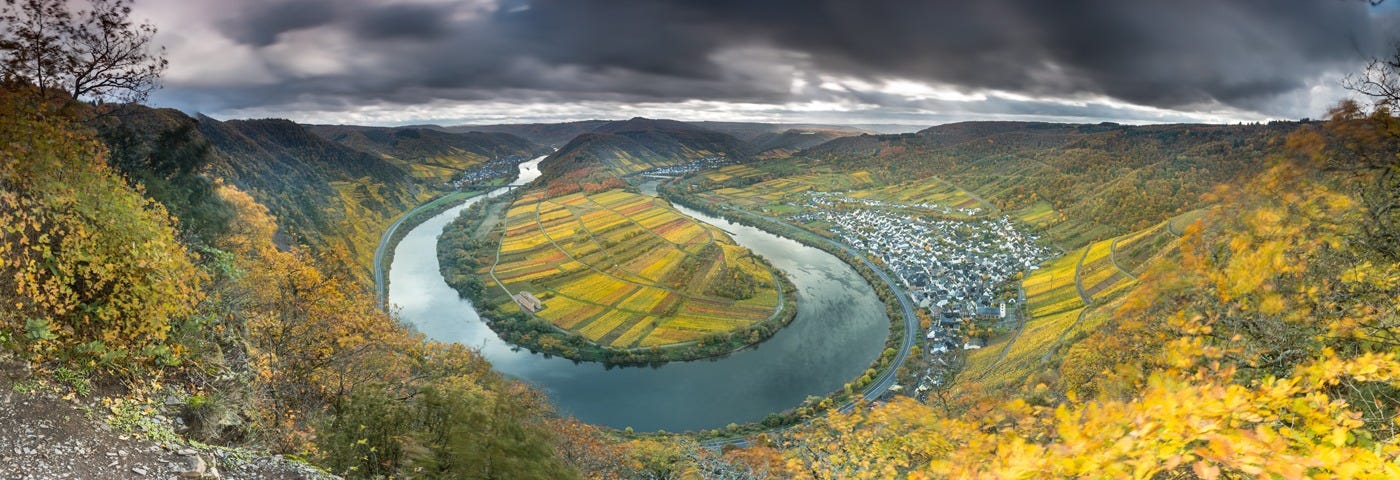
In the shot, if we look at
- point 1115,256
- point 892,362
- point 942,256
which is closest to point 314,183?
point 892,362

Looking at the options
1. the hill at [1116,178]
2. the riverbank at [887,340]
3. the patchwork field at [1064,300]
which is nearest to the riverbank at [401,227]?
the riverbank at [887,340]

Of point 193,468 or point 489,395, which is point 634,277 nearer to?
point 489,395

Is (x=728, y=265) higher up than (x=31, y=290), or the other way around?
(x=31, y=290)

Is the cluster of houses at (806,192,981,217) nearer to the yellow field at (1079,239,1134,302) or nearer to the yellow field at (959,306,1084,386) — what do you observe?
the yellow field at (1079,239,1134,302)

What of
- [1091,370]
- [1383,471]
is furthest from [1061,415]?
[1091,370]

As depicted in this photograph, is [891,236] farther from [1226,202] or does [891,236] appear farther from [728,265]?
[1226,202]

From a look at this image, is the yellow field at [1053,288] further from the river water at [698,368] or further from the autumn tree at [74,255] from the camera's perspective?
the autumn tree at [74,255]

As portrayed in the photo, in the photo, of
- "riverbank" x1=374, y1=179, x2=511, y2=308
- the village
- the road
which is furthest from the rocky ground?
"riverbank" x1=374, y1=179, x2=511, y2=308
